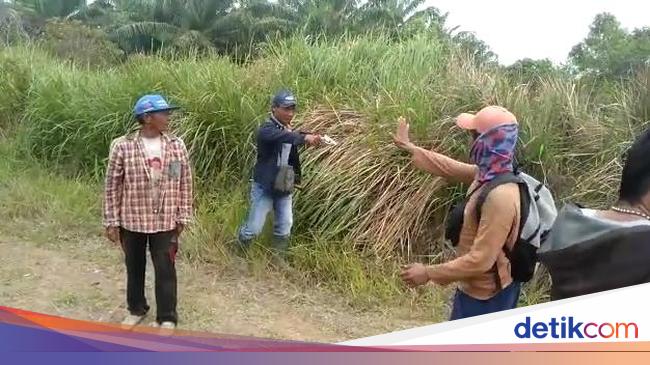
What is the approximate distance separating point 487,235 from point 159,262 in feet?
8.96

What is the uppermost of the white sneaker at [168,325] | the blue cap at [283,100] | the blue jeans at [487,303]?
the blue cap at [283,100]

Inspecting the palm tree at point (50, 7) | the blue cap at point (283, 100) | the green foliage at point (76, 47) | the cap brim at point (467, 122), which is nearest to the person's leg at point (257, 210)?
the blue cap at point (283, 100)

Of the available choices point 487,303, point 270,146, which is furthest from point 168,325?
point 487,303

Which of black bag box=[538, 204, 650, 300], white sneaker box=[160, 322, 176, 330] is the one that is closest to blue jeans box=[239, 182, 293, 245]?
white sneaker box=[160, 322, 176, 330]

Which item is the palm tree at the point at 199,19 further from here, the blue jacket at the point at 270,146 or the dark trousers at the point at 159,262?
the dark trousers at the point at 159,262

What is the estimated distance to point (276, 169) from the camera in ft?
19.8

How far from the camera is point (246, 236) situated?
20.5 ft

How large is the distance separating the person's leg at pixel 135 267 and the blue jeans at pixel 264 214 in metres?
1.21

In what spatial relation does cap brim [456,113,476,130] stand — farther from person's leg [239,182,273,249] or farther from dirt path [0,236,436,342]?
person's leg [239,182,273,249]

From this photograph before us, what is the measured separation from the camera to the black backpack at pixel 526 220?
9.43ft

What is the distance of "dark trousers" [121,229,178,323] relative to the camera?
193 inches

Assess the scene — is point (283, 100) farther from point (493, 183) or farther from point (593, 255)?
point (593, 255)

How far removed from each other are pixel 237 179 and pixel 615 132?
3.68 meters

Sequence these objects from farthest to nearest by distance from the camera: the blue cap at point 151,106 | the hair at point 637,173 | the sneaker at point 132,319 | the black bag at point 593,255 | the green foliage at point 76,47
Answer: the green foliage at point 76,47 → the sneaker at point 132,319 → the blue cap at point 151,106 → the hair at point 637,173 → the black bag at point 593,255
